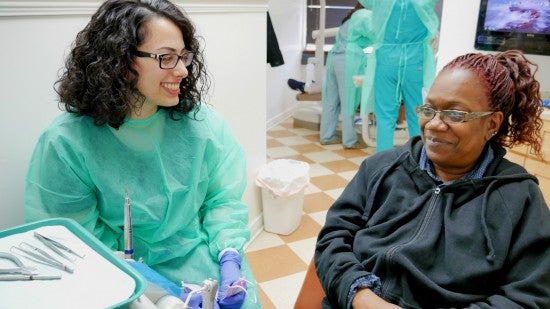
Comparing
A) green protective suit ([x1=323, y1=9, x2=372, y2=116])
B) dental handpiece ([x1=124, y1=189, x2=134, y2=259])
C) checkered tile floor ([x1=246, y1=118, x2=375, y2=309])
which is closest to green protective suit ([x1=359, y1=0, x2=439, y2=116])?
green protective suit ([x1=323, y1=9, x2=372, y2=116])

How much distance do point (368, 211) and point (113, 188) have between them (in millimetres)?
656

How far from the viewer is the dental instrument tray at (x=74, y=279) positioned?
23.4 inches

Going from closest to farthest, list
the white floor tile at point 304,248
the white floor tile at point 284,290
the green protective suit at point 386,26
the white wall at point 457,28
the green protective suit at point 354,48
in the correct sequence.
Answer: the white floor tile at point 284,290, the white floor tile at point 304,248, the white wall at point 457,28, the green protective suit at point 386,26, the green protective suit at point 354,48

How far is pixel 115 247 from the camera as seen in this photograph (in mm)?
1160

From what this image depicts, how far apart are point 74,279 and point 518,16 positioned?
2.29 meters

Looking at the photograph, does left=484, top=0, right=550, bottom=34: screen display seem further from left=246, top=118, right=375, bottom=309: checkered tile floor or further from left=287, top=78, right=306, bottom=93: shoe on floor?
left=287, top=78, right=306, bottom=93: shoe on floor

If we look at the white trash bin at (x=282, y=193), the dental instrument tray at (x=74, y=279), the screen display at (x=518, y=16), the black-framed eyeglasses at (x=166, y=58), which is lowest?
the white trash bin at (x=282, y=193)

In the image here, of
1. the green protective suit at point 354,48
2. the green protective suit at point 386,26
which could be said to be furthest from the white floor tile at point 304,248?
the green protective suit at point 354,48

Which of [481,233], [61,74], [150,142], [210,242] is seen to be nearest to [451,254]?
[481,233]

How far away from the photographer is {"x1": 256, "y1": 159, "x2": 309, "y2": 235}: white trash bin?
7.30ft

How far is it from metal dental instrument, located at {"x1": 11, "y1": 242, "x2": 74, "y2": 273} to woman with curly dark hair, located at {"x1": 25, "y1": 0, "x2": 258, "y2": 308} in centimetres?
35

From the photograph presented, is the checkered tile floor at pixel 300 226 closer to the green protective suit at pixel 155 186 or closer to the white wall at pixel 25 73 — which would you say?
the green protective suit at pixel 155 186

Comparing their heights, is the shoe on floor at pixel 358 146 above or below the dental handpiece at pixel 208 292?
below

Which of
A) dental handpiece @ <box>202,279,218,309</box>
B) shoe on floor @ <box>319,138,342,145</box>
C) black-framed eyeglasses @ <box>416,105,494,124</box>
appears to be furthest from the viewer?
shoe on floor @ <box>319,138,342,145</box>
